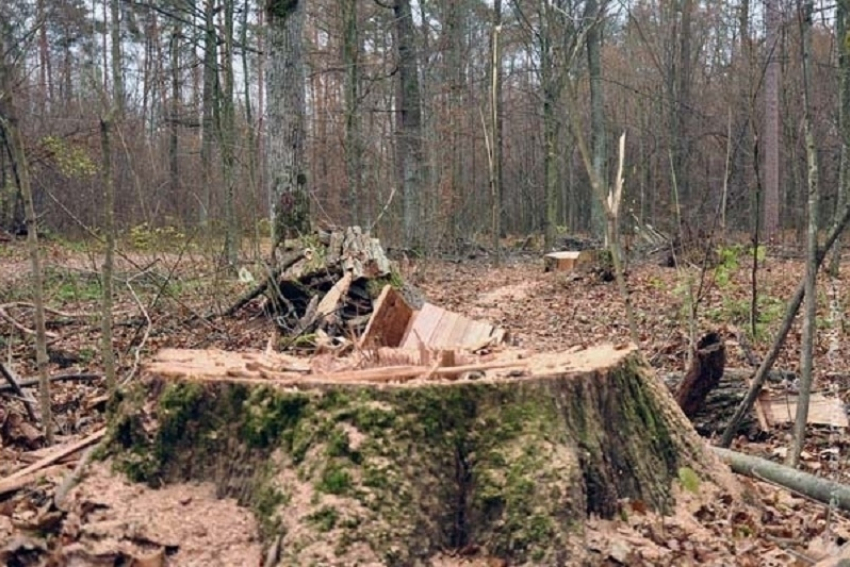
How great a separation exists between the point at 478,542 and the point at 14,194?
17.2m

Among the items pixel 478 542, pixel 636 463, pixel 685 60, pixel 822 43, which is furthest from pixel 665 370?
pixel 685 60

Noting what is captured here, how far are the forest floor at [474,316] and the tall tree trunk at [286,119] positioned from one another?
101cm

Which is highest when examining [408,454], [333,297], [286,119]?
[286,119]

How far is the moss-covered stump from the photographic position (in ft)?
7.83

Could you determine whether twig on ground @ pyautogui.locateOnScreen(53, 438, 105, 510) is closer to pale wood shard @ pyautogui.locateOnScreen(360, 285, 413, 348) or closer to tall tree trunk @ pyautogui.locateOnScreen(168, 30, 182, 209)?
pale wood shard @ pyautogui.locateOnScreen(360, 285, 413, 348)

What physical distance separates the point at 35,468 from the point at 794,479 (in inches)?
119

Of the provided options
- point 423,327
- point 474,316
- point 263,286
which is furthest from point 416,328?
point 474,316

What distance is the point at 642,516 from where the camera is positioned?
2680 mm

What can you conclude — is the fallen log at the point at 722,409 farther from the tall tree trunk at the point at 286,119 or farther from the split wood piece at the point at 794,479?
the tall tree trunk at the point at 286,119

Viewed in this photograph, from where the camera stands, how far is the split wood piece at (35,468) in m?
2.87

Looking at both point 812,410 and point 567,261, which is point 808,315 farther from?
point 567,261

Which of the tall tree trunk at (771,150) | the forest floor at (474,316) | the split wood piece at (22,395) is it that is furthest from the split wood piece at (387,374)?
the tall tree trunk at (771,150)

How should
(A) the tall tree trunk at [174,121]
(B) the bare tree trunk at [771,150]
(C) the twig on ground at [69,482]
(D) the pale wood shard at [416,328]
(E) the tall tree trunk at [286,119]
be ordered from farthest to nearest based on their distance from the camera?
(B) the bare tree trunk at [771,150], (A) the tall tree trunk at [174,121], (E) the tall tree trunk at [286,119], (D) the pale wood shard at [416,328], (C) the twig on ground at [69,482]

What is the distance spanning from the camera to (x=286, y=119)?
9.00m
